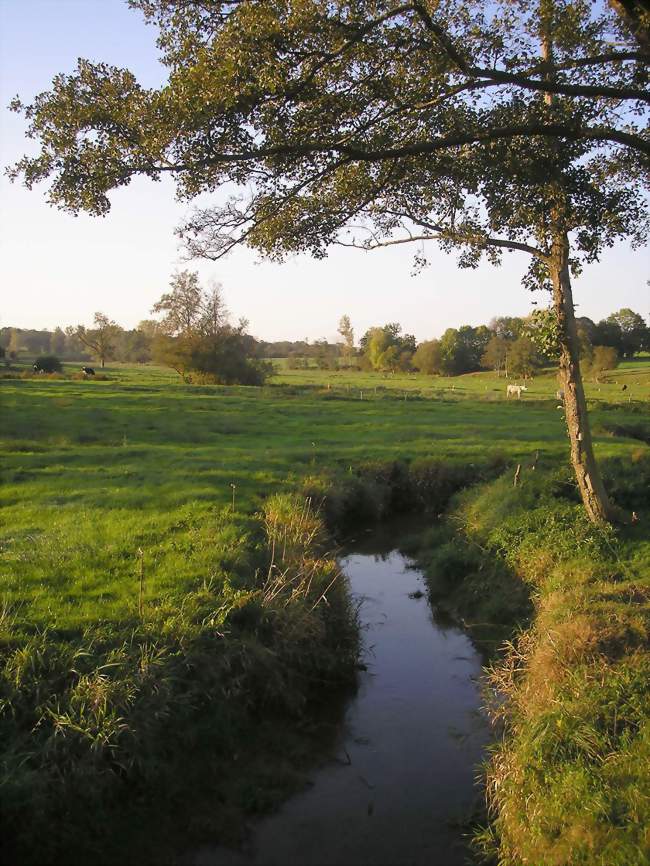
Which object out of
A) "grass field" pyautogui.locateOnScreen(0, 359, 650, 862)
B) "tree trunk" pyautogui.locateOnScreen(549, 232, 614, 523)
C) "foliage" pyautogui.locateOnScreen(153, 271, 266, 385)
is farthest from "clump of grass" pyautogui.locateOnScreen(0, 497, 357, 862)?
"foliage" pyautogui.locateOnScreen(153, 271, 266, 385)

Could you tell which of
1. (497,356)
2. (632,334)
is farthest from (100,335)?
(632,334)

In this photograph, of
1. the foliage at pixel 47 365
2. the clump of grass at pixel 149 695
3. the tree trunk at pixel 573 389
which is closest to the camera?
the clump of grass at pixel 149 695

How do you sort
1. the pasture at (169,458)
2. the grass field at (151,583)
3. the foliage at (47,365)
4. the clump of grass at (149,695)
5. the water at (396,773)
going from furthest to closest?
the foliage at (47,365) < the pasture at (169,458) < the grass field at (151,583) < the water at (396,773) < the clump of grass at (149,695)

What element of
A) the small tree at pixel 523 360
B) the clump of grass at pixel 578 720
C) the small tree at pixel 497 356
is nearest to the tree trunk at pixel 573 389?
the clump of grass at pixel 578 720

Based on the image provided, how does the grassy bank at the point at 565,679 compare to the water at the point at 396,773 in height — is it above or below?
above

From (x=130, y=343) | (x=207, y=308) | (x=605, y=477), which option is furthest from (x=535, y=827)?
(x=130, y=343)

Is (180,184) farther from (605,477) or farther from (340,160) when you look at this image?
(605,477)

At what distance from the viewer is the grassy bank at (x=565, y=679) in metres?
6.16

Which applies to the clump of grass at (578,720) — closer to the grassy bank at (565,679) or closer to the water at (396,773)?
the grassy bank at (565,679)

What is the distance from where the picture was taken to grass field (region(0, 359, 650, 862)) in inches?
279

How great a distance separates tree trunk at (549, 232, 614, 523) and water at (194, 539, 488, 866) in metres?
3.96

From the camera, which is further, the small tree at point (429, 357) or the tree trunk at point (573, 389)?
the small tree at point (429, 357)

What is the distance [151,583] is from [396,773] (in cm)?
447

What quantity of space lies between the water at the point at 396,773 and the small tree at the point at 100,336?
93881 mm
